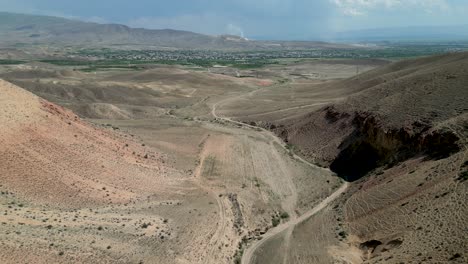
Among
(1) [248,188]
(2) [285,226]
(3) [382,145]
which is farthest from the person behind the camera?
(3) [382,145]

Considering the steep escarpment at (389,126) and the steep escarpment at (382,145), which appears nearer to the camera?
the steep escarpment at (382,145)

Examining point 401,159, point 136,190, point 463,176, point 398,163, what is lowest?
point 136,190

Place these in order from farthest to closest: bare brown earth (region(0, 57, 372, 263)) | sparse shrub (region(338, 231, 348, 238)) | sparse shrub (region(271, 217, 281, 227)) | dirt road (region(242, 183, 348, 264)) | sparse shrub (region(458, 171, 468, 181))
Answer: sparse shrub (region(271, 217, 281, 227)) < sparse shrub (region(338, 231, 348, 238)) < dirt road (region(242, 183, 348, 264)) < sparse shrub (region(458, 171, 468, 181)) < bare brown earth (region(0, 57, 372, 263))

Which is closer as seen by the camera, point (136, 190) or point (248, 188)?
point (136, 190)

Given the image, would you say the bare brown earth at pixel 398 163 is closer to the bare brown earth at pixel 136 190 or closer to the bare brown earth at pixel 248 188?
the bare brown earth at pixel 248 188

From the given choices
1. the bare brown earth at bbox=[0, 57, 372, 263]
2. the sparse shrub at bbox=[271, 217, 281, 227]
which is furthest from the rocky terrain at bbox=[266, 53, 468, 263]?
the sparse shrub at bbox=[271, 217, 281, 227]

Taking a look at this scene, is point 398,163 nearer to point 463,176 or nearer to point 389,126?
point 389,126

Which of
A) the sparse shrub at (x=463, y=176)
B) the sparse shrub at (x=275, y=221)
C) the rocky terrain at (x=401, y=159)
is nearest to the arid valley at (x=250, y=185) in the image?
the sparse shrub at (x=463, y=176)

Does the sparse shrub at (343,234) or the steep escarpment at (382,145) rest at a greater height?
the steep escarpment at (382,145)

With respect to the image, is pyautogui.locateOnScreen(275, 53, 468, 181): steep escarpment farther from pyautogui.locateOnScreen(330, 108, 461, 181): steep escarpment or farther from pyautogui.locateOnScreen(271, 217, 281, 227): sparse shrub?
pyautogui.locateOnScreen(271, 217, 281, 227): sparse shrub

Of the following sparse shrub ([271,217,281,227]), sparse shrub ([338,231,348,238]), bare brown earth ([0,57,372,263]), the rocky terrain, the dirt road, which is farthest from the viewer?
sparse shrub ([271,217,281,227])

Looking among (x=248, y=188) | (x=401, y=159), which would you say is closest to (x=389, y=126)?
(x=401, y=159)
